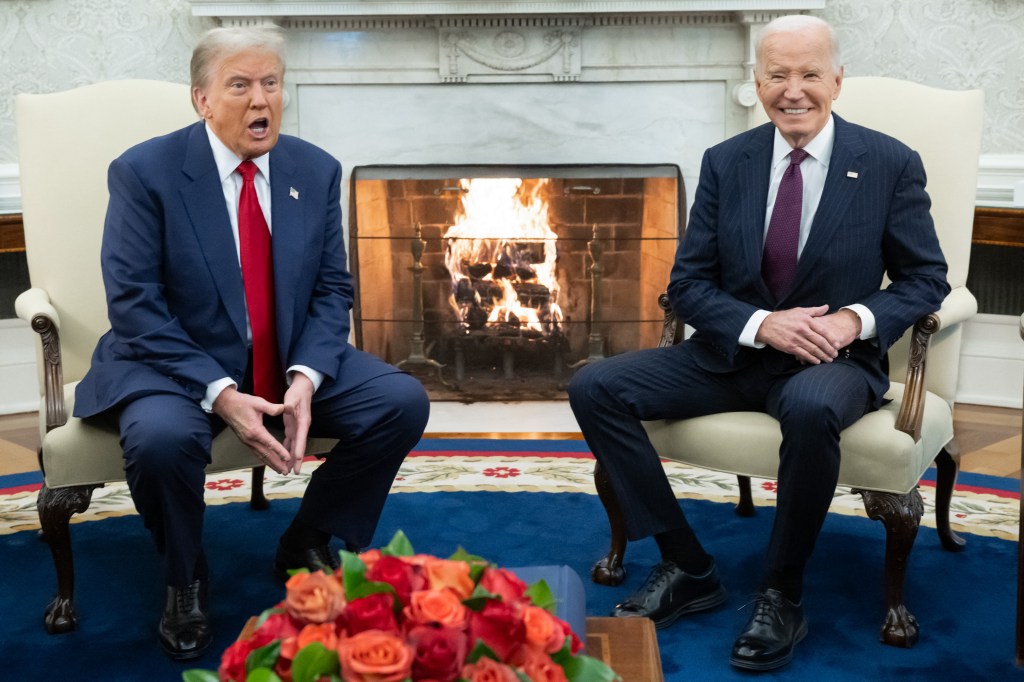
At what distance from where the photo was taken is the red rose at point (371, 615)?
1047 millimetres

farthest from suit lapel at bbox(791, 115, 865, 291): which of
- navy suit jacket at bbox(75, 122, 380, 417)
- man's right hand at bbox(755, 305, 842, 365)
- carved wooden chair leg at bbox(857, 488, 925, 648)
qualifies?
navy suit jacket at bbox(75, 122, 380, 417)

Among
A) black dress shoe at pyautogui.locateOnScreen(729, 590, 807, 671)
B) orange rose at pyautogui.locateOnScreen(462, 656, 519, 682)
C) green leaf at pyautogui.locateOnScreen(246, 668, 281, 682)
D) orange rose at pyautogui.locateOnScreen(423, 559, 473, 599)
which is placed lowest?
black dress shoe at pyautogui.locateOnScreen(729, 590, 807, 671)

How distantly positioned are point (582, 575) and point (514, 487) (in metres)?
0.65

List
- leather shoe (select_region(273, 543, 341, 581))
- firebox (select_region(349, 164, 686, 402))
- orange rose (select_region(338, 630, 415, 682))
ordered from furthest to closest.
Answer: firebox (select_region(349, 164, 686, 402)) < leather shoe (select_region(273, 543, 341, 581)) < orange rose (select_region(338, 630, 415, 682))

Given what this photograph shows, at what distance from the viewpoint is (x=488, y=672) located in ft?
3.37

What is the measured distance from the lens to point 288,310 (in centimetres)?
238

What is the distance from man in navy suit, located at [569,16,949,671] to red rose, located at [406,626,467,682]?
131 centimetres

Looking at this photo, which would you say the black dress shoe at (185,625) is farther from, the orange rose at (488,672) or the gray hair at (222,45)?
the orange rose at (488,672)

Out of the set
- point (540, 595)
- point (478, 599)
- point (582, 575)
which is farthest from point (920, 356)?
point (478, 599)

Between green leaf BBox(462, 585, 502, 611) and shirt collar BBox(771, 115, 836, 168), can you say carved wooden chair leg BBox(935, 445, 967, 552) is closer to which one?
shirt collar BBox(771, 115, 836, 168)

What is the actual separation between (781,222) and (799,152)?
17cm

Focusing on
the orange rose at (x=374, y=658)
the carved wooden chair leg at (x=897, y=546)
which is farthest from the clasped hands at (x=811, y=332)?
the orange rose at (x=374, y=658)

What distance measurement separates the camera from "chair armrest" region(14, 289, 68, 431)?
2.31 metres

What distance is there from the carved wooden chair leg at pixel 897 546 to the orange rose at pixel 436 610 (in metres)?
1.36
